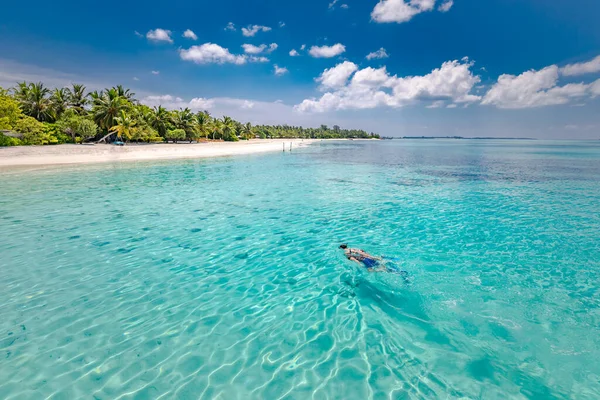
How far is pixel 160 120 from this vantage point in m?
70.0

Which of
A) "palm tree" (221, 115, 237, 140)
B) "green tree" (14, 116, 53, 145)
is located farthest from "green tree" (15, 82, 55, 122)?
"palm tree" (221, 115, 237, 140)

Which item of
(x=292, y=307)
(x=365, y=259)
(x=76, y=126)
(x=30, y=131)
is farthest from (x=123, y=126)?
(x=292, y=307)

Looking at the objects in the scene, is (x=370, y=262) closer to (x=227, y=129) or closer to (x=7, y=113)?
(x=7, y=113)

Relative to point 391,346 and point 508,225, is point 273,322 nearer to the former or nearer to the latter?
point 391,346

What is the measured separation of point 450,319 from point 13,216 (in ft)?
62.9

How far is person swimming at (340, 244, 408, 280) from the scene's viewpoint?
881 cm

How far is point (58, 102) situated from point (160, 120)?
19.9 m

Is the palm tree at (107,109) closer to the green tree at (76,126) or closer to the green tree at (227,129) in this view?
the green tree at (76,126)

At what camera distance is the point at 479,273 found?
8.68 metres

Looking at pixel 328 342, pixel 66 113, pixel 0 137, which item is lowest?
pixel 328 342

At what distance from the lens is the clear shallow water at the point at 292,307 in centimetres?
479

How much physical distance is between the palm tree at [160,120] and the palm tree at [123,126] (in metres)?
11.6

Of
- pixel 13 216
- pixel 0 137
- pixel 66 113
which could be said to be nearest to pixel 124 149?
pixel 0 137

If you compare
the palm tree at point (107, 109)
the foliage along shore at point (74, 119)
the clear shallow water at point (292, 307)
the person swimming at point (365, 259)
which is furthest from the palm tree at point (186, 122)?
the person swimming at point (365, 259)
